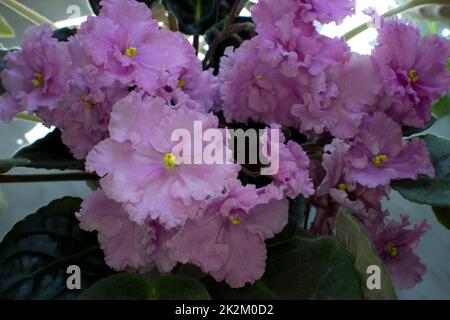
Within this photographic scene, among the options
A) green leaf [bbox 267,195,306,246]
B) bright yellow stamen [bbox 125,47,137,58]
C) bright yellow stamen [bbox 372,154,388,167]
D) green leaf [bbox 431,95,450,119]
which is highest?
bright yellow stamen [bbox 125,47,137,58]

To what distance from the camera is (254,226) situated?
50 centimetres

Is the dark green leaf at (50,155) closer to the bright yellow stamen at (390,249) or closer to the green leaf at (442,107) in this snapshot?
the bright yellow stamen at (390,249)

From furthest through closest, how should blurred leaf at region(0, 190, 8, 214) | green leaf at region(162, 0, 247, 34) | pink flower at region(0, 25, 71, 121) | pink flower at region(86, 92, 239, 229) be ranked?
blurred leaf at region(0, 190, 8, 214) → green leaf at region(162, 0, 247, 34) → pink flower at region(0, 25, 71, 121) → pink flower at region(86, 92, 239, 229)

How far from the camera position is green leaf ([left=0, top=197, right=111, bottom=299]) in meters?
0.53

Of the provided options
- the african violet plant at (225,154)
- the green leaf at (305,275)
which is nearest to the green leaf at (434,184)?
the african violet plant at (225,154)

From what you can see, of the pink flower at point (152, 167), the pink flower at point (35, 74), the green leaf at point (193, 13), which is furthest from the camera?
the green leaf at point (193, 13)

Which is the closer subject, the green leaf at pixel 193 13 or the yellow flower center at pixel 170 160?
the yellow flower center at pixel 170 160

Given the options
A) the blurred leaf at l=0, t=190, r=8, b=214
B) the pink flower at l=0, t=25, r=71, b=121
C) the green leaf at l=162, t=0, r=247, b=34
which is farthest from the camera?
the blurred leaf at l=0, t=190, r=8, b=214

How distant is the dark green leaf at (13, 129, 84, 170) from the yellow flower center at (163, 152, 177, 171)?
169mm

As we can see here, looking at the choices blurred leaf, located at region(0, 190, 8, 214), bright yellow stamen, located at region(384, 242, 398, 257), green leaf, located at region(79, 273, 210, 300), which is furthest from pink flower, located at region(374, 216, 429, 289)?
blurred leaf, located at region(0, 190, 8, 214)

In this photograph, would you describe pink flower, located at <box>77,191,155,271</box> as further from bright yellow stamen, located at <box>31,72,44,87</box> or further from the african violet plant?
bright yellow stamen, located at <box>31,72,44,87</box>

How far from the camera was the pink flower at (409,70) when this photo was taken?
0.56 meters

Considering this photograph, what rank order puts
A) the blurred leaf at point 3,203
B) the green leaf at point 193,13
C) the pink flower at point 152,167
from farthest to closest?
the blurred leaf at point 3,203 → the green leaf at point 193,13 → the pink flower at point 152,167

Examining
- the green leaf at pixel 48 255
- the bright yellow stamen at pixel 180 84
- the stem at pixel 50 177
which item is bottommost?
the green leaf at pixel 48 255
